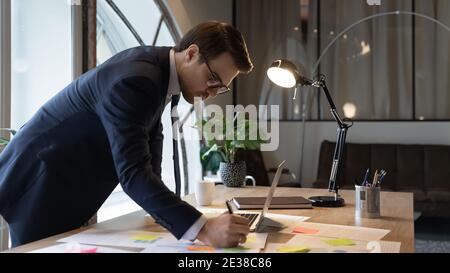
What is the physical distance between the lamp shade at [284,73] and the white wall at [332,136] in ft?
11.1

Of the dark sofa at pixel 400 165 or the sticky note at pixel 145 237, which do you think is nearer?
the sticky note at pixel 145 237

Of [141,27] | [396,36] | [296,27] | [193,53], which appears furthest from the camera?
[296,27]

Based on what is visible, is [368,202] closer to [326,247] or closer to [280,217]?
[280,217]

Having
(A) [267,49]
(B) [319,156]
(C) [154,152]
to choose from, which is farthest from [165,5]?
(C) [154,152]

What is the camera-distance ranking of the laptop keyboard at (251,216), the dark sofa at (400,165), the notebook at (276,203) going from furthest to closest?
the dark sofa at (400,165) < the notebook at (276,203) < the laptop keyboard at (251,216)

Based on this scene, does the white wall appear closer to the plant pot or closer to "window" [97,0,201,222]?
"window" [97,0,201,222]

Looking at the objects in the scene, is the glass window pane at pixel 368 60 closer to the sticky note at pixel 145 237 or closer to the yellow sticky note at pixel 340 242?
the yellow sticky note at pixel 340 242

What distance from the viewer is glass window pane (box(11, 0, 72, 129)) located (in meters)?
2.57

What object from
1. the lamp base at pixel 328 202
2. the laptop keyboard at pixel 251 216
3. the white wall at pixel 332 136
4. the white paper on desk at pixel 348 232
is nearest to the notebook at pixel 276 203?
the lamp base at pixel 328 202

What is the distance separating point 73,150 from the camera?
1309 mm

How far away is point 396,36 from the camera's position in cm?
501

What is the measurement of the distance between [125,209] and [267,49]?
2670 mm

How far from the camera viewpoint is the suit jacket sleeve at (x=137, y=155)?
44.5 inches
